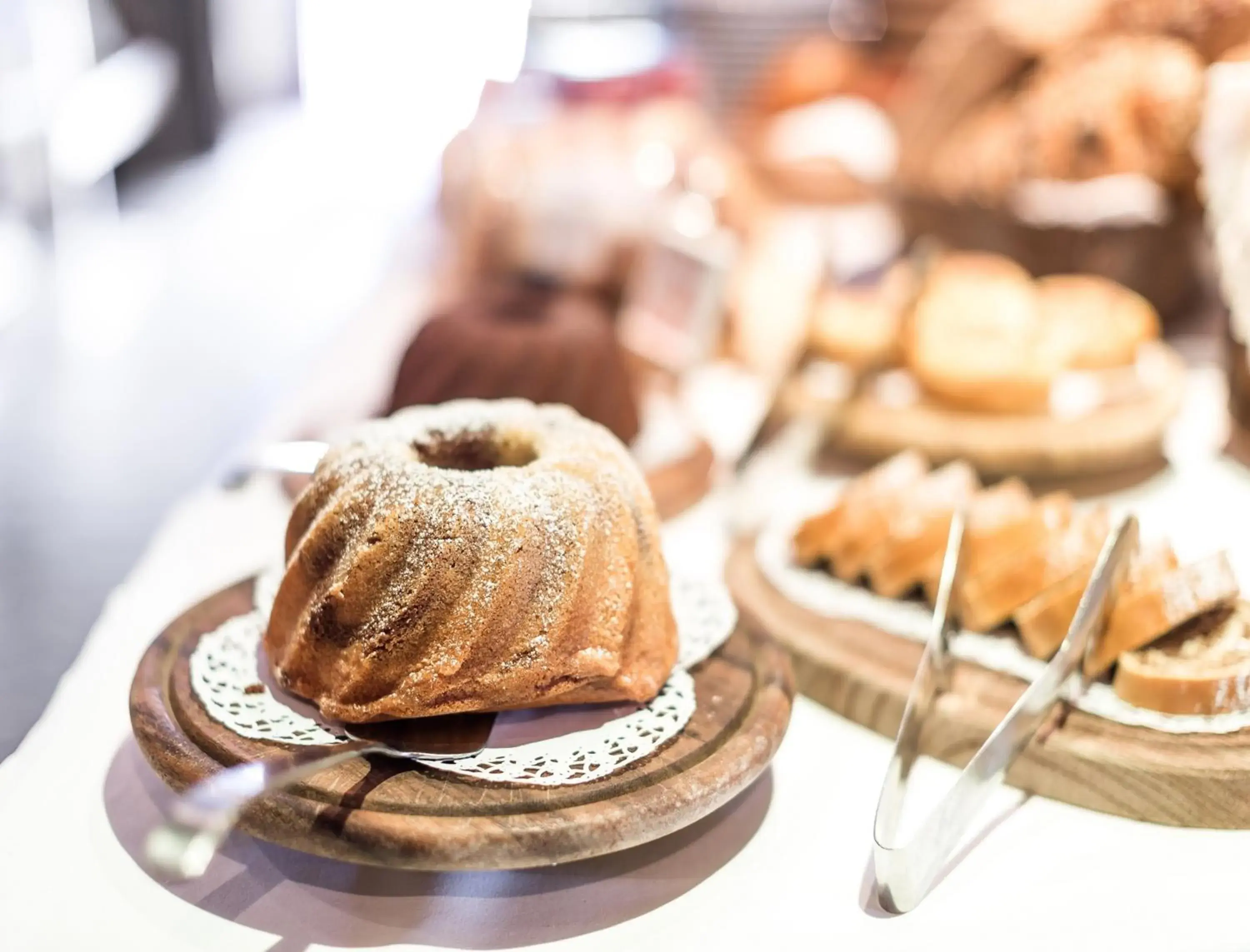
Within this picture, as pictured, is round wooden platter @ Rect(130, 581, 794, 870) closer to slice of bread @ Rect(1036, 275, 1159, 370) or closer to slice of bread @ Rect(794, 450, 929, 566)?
slice of bread @ Rect(794, 450, 929, 566)

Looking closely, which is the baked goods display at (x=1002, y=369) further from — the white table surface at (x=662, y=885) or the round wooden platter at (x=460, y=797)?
the round wooden platter at (x=460, y=797)

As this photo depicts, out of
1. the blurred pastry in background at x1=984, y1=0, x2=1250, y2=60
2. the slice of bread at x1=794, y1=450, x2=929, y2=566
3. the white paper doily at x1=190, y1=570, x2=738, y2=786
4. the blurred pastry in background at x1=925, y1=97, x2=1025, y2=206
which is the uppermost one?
the blurred pastry in background at x1=984, y1=0, x2=1250, y2=60

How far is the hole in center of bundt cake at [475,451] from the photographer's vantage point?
3.66 feet

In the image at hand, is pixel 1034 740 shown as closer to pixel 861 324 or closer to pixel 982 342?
pixel 982 342

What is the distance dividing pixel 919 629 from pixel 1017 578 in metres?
0.11

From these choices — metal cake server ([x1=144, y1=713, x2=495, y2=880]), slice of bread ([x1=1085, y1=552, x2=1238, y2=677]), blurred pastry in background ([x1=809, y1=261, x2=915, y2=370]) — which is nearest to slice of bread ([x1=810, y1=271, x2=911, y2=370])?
A: blurred pastry in background ([x1=809, y1=261, x2=915, y2=370])

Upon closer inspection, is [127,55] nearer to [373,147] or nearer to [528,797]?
[373,147]

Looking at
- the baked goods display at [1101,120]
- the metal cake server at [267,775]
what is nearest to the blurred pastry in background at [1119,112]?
the baked goods display at [1101,120]

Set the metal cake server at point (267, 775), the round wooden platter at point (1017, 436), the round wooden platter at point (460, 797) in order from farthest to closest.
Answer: the round wooden platter at point (1017, 436) → the round wooden platter at point (460, 797) → the metal cake server at point (267, 775)

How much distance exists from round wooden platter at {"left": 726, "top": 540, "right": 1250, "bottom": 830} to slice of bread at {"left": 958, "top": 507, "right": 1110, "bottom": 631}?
0.06 meters

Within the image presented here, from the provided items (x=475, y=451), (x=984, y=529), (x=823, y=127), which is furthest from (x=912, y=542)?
(x=823, y=127)

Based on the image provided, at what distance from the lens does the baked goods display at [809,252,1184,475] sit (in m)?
1.73

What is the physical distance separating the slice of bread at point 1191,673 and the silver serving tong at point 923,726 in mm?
44

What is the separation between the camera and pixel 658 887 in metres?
0.97
